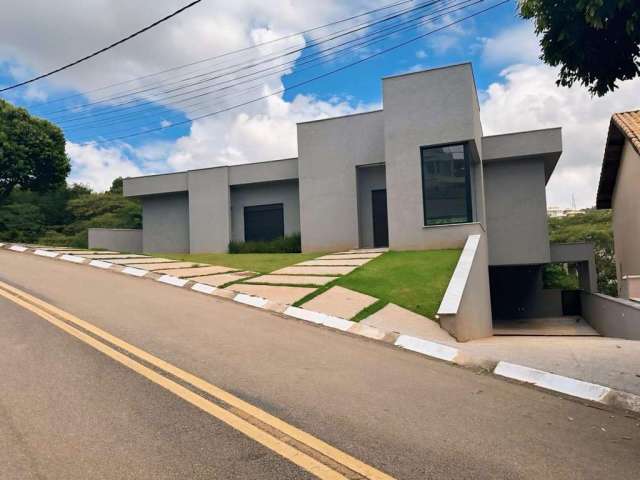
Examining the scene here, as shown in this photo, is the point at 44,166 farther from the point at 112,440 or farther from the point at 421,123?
the point at 112,440

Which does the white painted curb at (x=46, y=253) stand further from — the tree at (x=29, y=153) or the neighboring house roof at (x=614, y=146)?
the tree at (x=29, y=153)

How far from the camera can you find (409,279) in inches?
499

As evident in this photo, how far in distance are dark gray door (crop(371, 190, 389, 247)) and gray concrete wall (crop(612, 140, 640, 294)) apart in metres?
8.60

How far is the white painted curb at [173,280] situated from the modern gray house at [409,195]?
261 inches

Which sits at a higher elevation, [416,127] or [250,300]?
[416,127]

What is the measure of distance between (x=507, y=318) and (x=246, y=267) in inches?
615

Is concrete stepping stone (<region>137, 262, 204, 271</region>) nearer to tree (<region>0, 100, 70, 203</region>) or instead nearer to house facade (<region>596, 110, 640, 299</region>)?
house facade (<region>596, 110, 640, 299</region>)

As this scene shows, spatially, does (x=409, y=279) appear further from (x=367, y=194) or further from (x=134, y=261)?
(x=367, y=194)

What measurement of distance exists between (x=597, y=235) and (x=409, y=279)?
41.3 metres

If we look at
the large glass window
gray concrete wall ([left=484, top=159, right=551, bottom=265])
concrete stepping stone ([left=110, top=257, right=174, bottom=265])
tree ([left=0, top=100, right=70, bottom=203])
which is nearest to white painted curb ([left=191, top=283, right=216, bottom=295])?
concrete stepping stone ([left=110, top=257, right=174, bottom=265])

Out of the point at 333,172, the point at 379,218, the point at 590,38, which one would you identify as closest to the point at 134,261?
the point at 333,172

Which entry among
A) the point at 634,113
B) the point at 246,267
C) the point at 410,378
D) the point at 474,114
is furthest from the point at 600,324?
the point at 410,378

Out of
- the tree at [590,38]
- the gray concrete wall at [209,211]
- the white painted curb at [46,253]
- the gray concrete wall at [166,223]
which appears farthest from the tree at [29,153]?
the tree at [590,38]

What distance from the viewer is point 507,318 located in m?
→ 26.7
